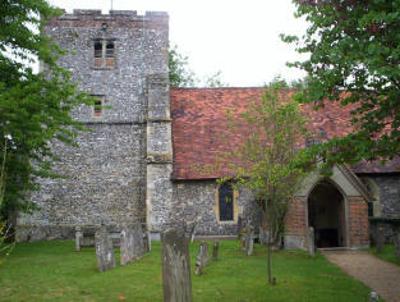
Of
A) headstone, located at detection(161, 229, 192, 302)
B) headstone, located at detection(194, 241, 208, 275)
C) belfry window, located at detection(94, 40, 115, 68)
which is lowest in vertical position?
headstone, located at detection(194, 241, 208, 275)

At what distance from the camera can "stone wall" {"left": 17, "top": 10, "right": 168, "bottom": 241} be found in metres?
21.0

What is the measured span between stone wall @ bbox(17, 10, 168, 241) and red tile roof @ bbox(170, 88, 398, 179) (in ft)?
6.38

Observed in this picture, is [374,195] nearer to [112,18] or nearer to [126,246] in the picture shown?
[126,246]

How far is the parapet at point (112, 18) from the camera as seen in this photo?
23094 mm

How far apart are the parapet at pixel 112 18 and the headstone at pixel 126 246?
12561mm

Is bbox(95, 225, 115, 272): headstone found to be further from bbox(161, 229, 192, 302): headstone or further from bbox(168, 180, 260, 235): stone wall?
bbox(168, 180, 260, 235): stone wall

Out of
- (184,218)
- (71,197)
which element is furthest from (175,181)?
(71,197)

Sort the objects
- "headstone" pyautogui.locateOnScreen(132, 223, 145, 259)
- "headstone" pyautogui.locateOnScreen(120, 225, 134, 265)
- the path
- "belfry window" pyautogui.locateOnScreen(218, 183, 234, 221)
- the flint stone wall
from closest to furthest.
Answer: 1. the path
2. "headstone" pyautogui.locateOnScreen(120, 225, 134, 265)
3. "headstone" pyautogui.locateOnScreen(132, 223, 145, 259)
4. the flint stone wall
5. "belfry window" pyautogui.locateOnScreen(218, 183, 234, 221)

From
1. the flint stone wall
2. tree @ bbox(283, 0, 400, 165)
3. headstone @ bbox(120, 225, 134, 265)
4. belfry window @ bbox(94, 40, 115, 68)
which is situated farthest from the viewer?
belfry window @ bbox(94, 40, 115, 68)

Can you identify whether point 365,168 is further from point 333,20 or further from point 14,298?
point 14,298

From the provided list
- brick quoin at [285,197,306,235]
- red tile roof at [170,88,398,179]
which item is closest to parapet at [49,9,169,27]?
red tile roof at [170,88,398,179]

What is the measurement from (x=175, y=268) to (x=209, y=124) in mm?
17434

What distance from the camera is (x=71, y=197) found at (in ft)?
69.4

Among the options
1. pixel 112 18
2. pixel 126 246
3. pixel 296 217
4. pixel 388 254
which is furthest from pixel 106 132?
pixel 388 254
